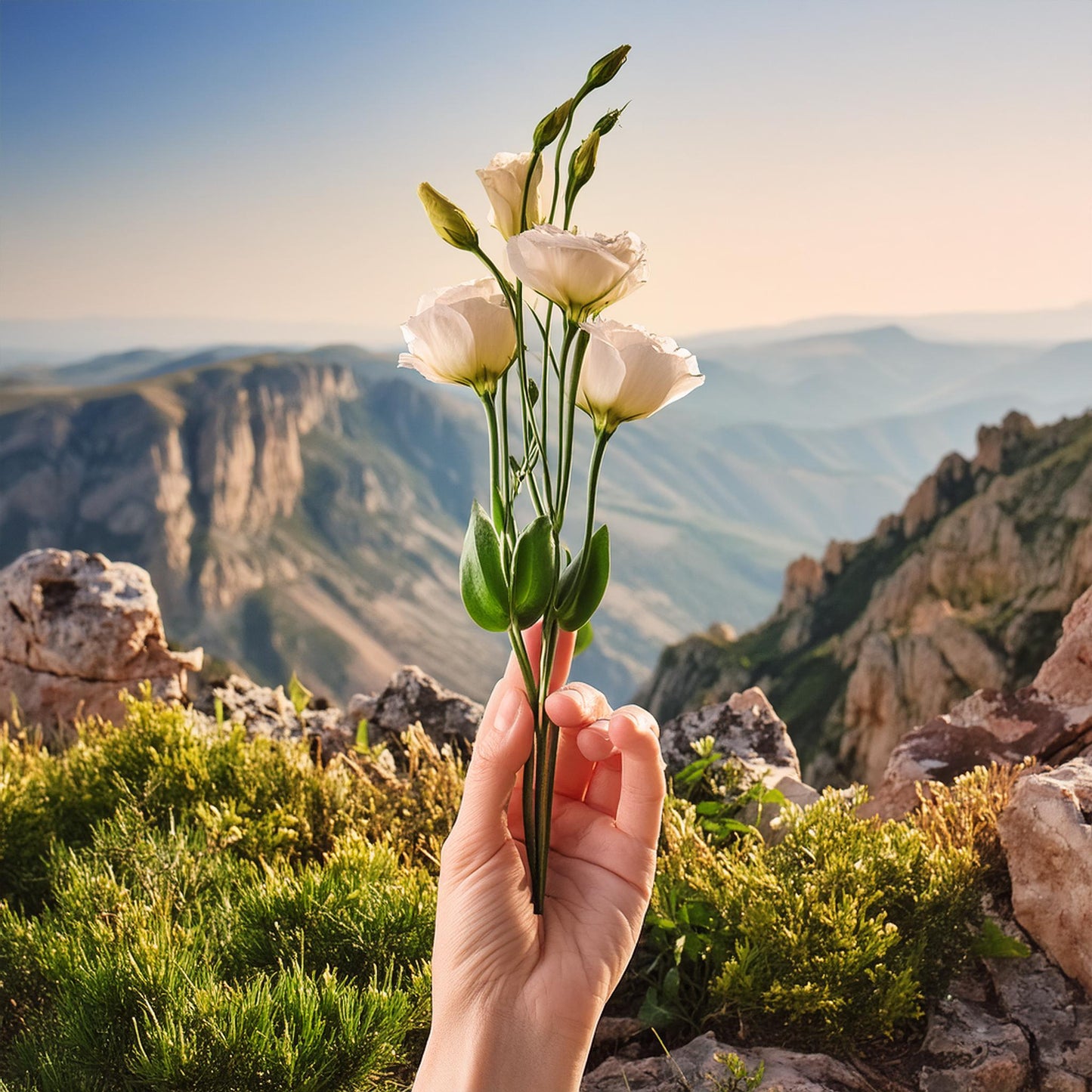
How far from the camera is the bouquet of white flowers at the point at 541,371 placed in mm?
1734

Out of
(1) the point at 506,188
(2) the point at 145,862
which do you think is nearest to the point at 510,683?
(1) the point at 506,188

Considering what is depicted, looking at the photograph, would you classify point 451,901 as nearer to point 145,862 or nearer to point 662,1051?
point 662,1051

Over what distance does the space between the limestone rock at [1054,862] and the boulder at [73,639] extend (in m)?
5.68

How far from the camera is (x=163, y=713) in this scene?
4.61 m

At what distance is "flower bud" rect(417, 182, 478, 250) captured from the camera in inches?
72.3

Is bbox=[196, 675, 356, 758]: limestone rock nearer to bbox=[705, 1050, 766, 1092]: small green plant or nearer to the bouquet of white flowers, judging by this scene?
bbox=[705, 1050, 766, 1092]: small green plant

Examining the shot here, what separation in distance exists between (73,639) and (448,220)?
5.91m

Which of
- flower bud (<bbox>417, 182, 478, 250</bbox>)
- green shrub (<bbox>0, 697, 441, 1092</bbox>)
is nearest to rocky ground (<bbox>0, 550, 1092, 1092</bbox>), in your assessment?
green shrub (<bbox>0, 697, 441, 1092</bbox>)

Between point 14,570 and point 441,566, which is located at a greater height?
point 14,570

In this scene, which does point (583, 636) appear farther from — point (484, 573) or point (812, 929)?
point (812, 929)

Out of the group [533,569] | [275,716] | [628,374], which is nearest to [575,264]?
[628,374]

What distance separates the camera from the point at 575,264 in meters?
1.67

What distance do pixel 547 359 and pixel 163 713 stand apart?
3631mm

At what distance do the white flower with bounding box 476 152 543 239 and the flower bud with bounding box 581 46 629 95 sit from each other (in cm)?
19
